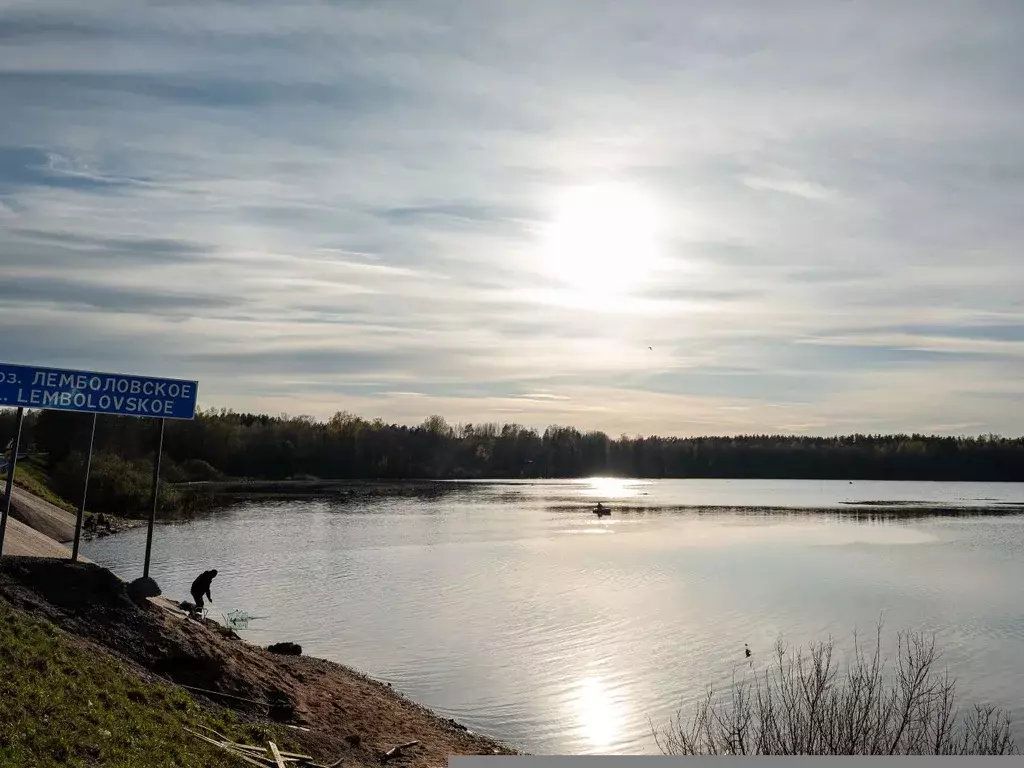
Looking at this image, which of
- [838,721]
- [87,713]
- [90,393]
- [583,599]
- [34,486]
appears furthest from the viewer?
[34,486]

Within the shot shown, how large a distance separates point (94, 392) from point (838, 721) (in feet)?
52.5

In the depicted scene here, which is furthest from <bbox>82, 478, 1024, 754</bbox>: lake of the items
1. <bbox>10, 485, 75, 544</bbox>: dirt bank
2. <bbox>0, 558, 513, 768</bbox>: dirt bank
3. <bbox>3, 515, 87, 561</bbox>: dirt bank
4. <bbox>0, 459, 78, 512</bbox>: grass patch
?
<bbox>0, 459, 78, 512</bbox>: grass patch

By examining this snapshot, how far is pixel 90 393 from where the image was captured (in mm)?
16297

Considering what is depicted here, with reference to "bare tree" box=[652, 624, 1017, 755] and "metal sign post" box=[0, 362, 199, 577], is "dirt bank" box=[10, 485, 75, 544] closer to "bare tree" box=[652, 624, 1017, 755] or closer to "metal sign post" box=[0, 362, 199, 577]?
"metal sign post" box=[0, 362, 199, 577]

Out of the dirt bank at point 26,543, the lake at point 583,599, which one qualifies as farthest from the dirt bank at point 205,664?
the dirt bank at point 26,543

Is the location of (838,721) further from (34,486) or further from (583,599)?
(34,486)

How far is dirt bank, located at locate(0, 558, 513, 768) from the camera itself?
14617mm

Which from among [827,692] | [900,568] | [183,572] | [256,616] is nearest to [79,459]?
[183,572]

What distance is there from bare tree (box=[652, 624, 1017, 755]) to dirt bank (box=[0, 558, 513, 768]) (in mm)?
4924

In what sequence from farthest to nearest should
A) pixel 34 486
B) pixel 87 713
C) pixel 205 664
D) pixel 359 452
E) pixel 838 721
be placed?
pixel 359 452 → pixel 34 486 → pixel 838 721 → pixel 205 664 → pixel 87 713

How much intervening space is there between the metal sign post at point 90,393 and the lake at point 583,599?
32.0 ft

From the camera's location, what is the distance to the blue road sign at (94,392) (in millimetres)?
15703

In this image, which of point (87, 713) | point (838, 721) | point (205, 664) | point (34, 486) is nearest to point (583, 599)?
point (838, 721)

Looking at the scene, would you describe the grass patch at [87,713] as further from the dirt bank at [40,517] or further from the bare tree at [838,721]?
the dirt bank at [40,517]
